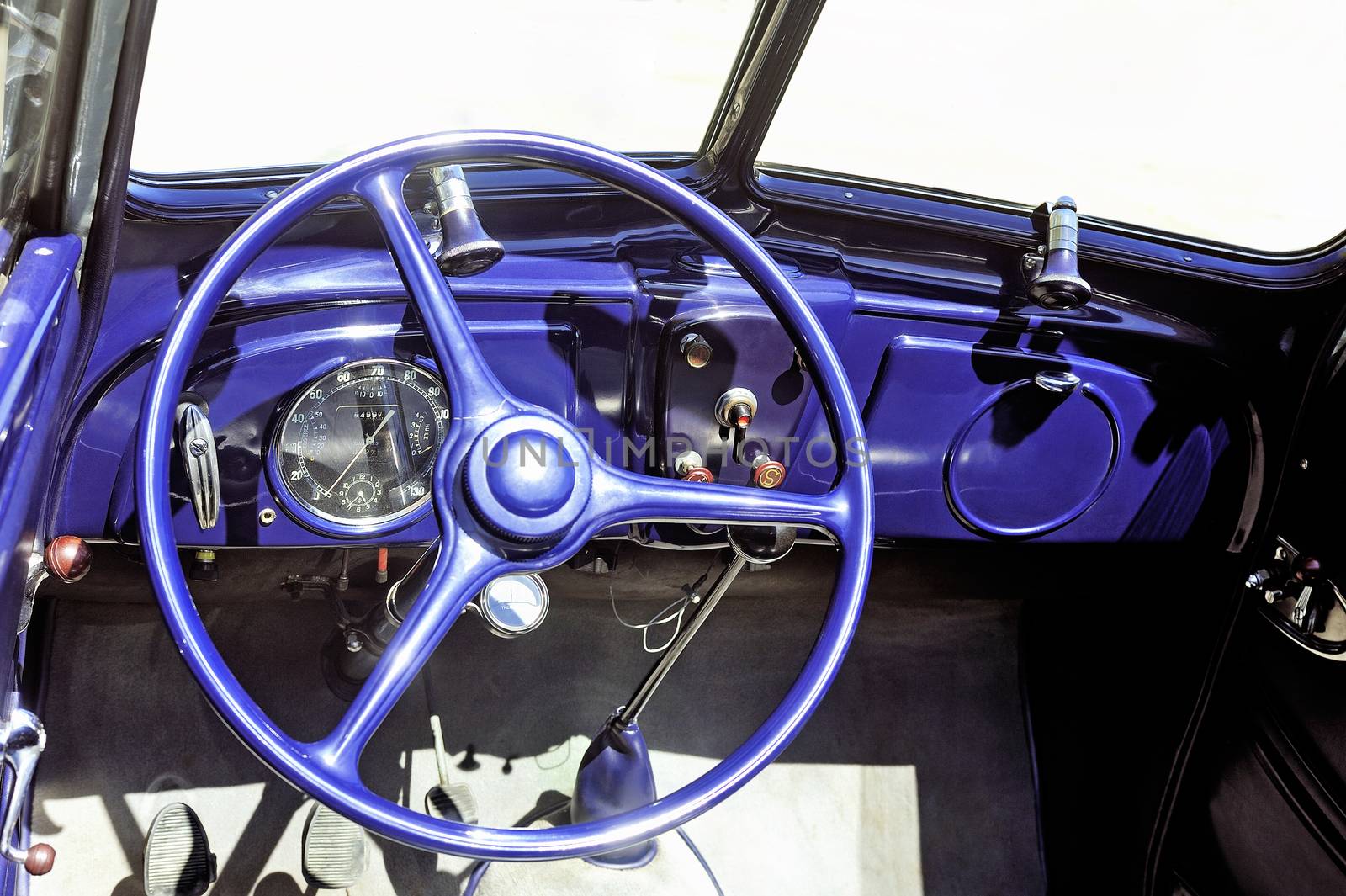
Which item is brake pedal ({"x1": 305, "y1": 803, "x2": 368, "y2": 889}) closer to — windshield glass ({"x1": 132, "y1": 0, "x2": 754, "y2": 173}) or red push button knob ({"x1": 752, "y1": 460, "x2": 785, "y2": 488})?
red push button knob ({"x1": 752, "y1": 460, "x2": 785, "y2": 488})

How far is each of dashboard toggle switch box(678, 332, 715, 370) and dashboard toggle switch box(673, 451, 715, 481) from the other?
14cm

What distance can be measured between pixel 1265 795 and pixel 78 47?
1.93 meters

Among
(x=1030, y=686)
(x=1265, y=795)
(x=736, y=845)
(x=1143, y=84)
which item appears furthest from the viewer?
(x=1143, y=84)

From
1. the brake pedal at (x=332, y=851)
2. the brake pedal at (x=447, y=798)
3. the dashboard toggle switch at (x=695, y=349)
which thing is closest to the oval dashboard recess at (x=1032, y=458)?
the dashboard toggle switch at (x=695, y=349)

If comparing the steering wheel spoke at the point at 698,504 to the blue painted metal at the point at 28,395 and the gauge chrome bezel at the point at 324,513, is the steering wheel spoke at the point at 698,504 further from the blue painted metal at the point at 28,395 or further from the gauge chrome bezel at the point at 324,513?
the blue painted metal at the point at 28,395

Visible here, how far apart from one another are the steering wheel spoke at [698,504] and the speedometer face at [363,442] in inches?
15.1

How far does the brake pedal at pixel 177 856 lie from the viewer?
1702mm

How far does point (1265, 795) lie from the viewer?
1.72 metres

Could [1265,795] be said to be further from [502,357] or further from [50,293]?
[50,293]

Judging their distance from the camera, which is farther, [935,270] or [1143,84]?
[1143,84]

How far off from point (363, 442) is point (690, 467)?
46 cm

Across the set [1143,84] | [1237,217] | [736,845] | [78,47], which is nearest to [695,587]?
[736,845]

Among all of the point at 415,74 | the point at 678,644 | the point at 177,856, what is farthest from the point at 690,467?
the point at 415,74

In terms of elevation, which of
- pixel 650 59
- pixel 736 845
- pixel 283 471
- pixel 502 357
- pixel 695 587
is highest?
pixel 650 59
